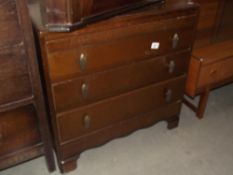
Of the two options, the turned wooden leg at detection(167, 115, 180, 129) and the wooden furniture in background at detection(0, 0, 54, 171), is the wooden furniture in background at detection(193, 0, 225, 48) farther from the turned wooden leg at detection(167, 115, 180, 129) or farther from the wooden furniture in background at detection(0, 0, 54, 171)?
the wooden furniture in background at detection(0, 0, 54, 171)

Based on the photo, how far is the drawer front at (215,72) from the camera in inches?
68.7

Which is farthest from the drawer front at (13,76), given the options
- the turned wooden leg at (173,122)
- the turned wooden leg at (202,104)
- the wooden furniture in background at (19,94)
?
the turned wooden leg at (202,104)

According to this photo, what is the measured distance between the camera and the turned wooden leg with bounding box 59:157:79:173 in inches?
58.9

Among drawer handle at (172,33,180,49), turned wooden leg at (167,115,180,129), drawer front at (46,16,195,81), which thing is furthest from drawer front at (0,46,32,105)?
turned wooden leg at (167,115,180,129)

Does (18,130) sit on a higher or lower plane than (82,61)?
lower

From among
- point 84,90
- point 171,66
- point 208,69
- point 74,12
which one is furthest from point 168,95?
point 74,12

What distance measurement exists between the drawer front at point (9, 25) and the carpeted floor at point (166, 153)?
865 millimetres

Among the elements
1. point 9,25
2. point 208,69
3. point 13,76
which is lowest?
point 208,69

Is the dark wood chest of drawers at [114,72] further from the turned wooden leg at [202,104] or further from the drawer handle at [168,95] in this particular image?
the turned wooden leg at [202,104]

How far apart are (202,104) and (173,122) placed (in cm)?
28

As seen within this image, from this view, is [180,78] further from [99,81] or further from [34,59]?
[34,59]

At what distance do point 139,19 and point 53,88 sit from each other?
21.0 inches

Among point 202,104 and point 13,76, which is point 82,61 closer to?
point 13,76

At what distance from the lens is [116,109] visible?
1478 millimetres
